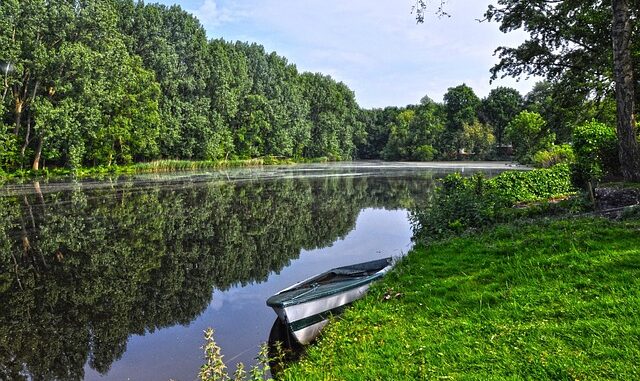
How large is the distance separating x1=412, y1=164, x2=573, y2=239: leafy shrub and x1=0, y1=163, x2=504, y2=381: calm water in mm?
1326

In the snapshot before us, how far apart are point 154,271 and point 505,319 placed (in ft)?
28.0

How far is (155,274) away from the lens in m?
10.3

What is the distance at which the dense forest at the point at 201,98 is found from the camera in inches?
786

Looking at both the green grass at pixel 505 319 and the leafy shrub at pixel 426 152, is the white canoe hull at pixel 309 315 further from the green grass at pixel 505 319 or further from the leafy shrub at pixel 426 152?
the leafy shrub at pixel 426 152

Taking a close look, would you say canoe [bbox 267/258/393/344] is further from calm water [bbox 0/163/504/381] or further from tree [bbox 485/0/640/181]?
tree [bbox 485/0/640/181]

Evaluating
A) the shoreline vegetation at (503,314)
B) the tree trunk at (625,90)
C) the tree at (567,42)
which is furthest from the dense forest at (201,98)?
the shoreline vegetation at (503,314)

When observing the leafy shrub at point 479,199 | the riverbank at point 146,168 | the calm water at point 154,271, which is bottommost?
the calm water at point 154,271

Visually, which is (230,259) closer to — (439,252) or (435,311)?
(439,252)

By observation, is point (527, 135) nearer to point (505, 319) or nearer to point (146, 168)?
point (146, 168)

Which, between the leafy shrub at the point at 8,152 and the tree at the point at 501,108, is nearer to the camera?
the leafy shrub at the point at 8,152

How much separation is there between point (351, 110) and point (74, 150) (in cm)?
8280

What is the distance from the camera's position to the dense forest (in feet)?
65.5

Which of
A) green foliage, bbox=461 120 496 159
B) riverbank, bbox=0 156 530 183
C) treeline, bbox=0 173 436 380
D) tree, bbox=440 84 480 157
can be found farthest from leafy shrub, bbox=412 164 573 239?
tree, bbox=440 84 480 157

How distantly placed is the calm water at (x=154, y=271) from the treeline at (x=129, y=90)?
24077mm
